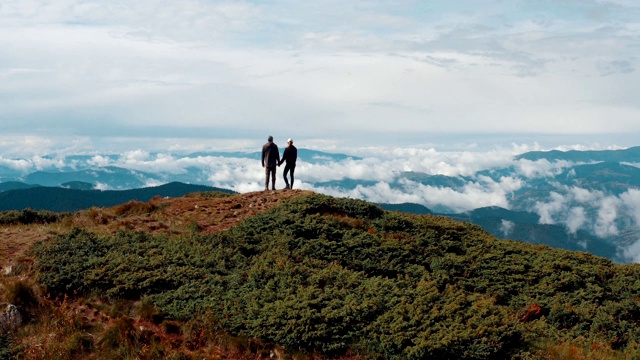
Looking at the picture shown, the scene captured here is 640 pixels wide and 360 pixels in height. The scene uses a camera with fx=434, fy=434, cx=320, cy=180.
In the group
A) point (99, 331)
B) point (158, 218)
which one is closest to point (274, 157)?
point (158, 218)

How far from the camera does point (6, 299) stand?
11.1m

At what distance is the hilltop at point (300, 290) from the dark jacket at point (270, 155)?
17.7 ft

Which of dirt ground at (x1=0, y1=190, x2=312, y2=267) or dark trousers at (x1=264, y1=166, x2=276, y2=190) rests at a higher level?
dark trousers at (x1=264, y1=166, x2=276, y2=190)

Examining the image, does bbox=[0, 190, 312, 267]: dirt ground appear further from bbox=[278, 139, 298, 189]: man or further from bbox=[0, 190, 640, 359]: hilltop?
bbox=[278, 139, 298, 189]: man

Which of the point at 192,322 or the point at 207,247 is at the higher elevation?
the point at 207,247

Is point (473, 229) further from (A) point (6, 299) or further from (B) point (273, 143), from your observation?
(A) point (6, 299)

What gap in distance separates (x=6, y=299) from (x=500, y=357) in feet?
39.3

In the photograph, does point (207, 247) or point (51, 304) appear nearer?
point (51, 304)

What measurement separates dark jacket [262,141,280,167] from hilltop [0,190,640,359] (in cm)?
539

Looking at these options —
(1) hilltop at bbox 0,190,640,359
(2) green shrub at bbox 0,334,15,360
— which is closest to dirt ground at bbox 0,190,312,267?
Result: (1) hilltop at bbox 0,190,640,359

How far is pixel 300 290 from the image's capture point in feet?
36.3

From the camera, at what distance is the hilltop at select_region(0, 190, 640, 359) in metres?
9.55

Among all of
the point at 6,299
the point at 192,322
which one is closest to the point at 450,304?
the point at 192,322

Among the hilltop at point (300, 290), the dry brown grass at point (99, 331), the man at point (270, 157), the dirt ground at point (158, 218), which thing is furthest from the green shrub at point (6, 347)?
the man at point (270, 157)
